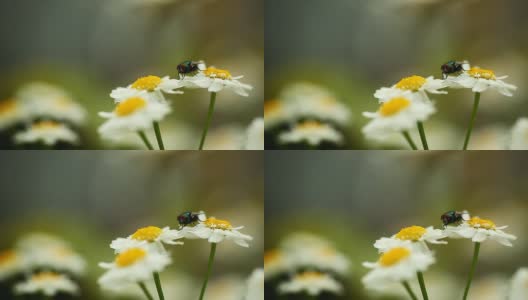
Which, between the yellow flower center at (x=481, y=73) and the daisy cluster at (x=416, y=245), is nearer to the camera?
the daisy cluster at (x=416, y=245)

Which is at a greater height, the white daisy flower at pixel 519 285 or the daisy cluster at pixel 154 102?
the daisy cluster at pixel 154 102

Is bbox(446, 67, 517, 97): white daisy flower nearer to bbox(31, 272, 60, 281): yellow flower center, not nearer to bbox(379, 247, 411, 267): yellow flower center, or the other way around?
bbox(379, 247, 411, 267): yellow flower center

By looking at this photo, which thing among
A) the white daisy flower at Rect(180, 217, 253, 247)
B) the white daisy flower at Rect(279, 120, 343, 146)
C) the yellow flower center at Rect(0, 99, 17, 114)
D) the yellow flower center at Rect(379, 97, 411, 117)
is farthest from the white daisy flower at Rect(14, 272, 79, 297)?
the yellow flower center at Rect(379, 97, 411, 117)

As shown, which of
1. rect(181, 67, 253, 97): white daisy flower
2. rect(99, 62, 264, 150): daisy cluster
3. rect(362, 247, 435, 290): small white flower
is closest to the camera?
rect(362, 247, 435, 290): small white flower

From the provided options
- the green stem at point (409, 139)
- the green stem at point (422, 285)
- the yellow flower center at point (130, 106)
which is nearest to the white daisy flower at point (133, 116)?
the yellow flower center at point (130, 106)

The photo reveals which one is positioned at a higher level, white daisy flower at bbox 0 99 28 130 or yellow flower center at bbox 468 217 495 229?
white daisy flower at bbox 0 99 28 130

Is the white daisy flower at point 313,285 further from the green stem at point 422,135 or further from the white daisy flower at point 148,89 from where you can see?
the white daisy flower at point 148,89

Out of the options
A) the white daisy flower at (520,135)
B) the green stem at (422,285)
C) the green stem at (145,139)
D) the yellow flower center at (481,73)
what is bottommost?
the green stem at (422,285)
